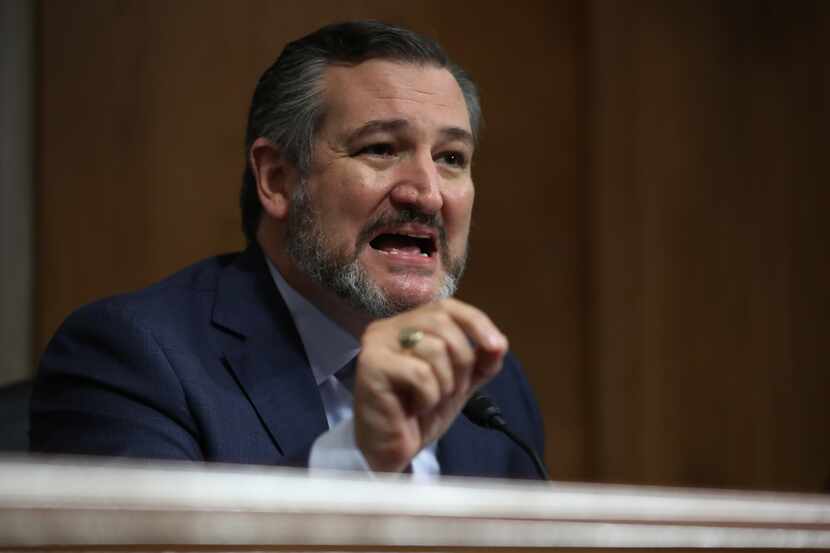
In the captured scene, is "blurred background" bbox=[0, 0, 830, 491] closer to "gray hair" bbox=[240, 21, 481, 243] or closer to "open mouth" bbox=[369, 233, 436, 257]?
"gray hair" bbox=[240, 21, 481, 243]

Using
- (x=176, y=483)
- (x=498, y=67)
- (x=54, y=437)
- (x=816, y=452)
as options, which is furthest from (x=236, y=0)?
(x=816, y=452)

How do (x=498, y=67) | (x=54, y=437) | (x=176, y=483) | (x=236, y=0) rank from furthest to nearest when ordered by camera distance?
1. (x=498, y=67)
2. (x=236, y=0)
3. (x=54, y=437)
4. (x=176, y=483)

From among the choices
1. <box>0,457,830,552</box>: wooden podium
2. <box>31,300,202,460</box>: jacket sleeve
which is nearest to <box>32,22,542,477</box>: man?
<box>31,300,202,460</box>: jacket sleeve

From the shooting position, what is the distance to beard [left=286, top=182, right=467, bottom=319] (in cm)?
99

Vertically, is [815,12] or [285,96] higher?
[815,12]

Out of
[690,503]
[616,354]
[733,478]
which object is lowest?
Answer: [733,478]

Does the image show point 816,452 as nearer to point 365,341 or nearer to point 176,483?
point 365,341

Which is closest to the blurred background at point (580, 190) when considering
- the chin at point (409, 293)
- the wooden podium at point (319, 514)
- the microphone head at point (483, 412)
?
the chin at point (409, 293)

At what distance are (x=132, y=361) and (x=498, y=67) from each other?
602mm

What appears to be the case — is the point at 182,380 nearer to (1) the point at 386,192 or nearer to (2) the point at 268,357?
(2) the point at 268,357

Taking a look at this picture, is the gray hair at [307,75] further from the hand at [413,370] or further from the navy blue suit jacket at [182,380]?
the hand at [413,370]

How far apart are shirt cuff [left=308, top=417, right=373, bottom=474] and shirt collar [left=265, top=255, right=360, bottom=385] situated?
0.91ft

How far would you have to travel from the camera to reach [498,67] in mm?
1217

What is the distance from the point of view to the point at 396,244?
3.37 ft
